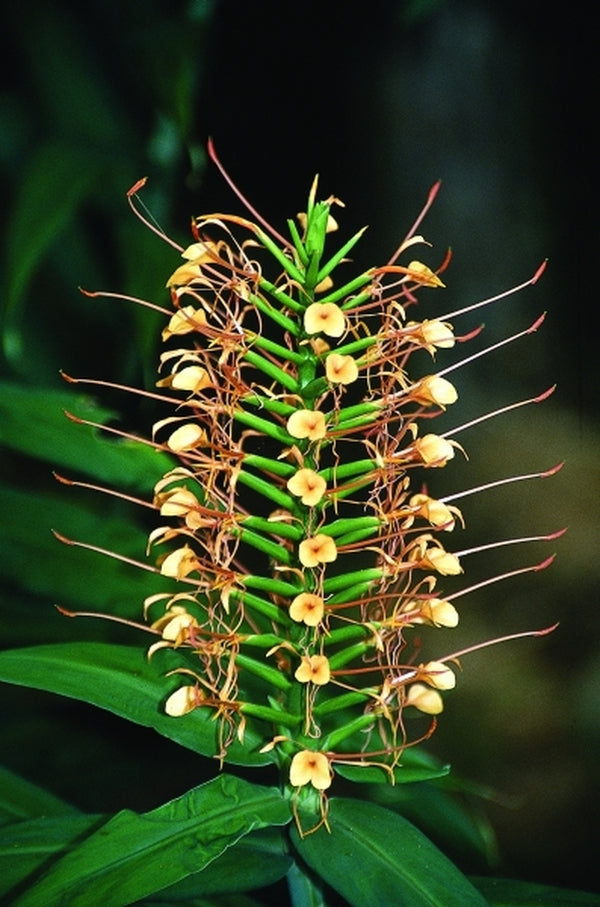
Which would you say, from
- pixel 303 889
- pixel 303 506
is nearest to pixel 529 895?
pixel 303 889

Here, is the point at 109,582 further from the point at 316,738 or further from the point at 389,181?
the point at 389,181


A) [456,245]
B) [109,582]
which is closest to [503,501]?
[456,245]

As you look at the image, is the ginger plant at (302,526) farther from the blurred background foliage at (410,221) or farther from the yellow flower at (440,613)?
the blurred background foliage at (410,221)

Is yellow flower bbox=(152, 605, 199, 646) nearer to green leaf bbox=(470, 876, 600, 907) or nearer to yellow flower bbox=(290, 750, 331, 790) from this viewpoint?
yellow flower bbox=(290, 750, 331, 790)

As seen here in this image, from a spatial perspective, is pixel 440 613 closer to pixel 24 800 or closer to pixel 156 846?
pixel 156 846

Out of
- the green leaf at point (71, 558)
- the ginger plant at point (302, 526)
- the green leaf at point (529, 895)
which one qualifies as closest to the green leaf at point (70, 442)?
the green leaf at point (71, 558)

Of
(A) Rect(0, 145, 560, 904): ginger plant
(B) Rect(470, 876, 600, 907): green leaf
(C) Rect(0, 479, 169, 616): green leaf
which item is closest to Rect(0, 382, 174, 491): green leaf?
(C) Rect(0, 479, 169, 616): green leaf
